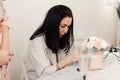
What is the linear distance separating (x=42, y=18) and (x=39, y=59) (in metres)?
0.97

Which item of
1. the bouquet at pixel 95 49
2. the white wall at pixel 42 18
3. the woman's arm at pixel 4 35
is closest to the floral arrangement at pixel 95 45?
the bouquet at pixel 95 49

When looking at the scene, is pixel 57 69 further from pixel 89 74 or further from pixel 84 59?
pixel 84 59

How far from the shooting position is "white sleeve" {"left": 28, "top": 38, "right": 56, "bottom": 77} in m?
1.76

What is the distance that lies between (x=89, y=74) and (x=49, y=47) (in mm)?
497

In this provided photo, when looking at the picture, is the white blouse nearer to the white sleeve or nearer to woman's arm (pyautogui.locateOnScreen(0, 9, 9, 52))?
the white sleeve

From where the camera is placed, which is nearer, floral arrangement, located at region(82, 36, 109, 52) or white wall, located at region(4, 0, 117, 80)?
floral arrangement, located at region(82, 36, 109, 52)

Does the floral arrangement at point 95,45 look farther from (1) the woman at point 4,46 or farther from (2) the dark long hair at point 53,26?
(1) the woman at point 4,46

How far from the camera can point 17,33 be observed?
2.40 m

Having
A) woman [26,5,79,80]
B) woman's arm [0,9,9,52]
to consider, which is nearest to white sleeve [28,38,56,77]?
woman [26,5,79,80]

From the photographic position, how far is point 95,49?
165 cm

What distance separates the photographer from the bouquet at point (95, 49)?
5.41 ft

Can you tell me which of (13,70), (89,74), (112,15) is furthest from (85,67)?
(112,15)

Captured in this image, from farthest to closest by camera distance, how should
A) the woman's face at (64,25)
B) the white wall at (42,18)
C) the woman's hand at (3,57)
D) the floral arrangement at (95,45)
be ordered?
1. the white wall at (42,18)
2. the woman's face at (64,25)
3. the floral arrangement at (95,45)
4. the woman's hand at (3,57)

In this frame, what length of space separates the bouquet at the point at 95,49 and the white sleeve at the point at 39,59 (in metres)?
0.30
